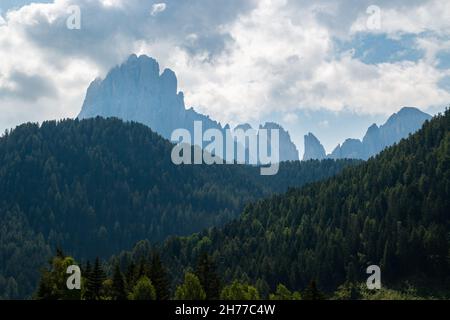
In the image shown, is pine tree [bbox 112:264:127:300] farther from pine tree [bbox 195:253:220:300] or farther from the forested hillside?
the forested hillside

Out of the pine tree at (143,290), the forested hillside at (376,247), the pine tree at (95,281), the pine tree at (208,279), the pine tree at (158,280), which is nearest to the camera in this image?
the pine tree at (143,290)

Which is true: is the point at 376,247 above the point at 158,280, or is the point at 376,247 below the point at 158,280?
above

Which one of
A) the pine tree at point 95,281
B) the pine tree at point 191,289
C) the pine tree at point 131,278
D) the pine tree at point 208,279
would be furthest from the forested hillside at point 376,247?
the pine tree at point 95,281

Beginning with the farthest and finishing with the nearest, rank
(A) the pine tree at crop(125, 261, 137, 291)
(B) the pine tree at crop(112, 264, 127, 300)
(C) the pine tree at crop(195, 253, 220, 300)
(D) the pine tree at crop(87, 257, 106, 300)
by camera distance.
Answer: (C) the pine tree at crop(195, 253, 220, 300) → (A) the pine tree at crop(125, 261, 137, 291) → (B) the pine tree at crop(112, 264, 127, 300) → (D) the pine tree at crop(87, 257, 106, 300)

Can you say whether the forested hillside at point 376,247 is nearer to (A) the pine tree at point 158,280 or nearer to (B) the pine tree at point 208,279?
(B) the pine tree at point 208,279

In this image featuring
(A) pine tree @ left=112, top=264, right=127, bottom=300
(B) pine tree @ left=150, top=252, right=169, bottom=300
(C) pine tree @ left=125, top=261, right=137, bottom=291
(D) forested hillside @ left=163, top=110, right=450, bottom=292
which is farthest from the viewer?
(D) forested hillside @ left=163, top=110, right=450, bottom=292

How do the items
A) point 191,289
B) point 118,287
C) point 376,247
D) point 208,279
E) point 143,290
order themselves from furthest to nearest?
1. point 376,247
2. point 208,279
3. point 191,289
4. point 118,287
5. point 143,290

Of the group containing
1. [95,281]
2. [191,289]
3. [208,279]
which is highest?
[95,281]

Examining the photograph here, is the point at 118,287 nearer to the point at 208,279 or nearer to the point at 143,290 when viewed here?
the point at 143,290

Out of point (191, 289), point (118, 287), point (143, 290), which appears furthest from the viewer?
point (191, 289)

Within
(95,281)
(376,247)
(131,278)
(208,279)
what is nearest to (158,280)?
(131,278)

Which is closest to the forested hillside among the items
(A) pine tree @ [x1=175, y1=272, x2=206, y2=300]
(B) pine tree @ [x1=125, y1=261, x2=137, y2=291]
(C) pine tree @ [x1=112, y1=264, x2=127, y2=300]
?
(B) pine tree @ [x1=125, y1=261, x2=137, y2=291]
